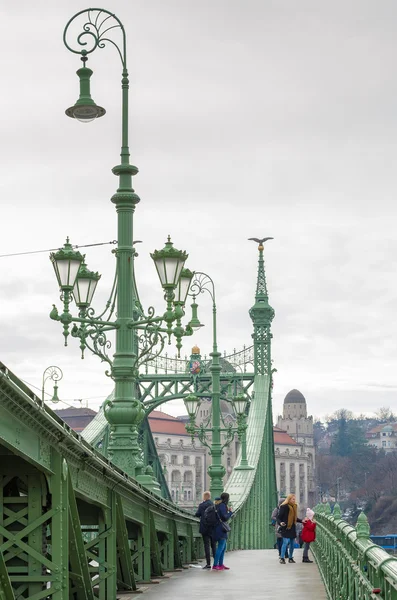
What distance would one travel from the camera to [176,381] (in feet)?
148

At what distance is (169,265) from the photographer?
15.6 meters

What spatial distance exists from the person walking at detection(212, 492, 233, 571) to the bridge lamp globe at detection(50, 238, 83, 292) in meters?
5.21

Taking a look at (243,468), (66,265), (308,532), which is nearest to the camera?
(66,265)

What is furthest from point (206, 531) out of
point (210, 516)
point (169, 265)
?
point (169, 265)

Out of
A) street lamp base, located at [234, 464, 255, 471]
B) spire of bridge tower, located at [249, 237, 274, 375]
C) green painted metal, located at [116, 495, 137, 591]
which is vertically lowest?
green painted metal, located at [116, 495, 137, 591]

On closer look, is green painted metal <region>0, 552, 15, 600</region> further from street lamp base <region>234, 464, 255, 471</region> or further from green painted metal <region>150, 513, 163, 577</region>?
street lamp base <region>234, 464, 255, 471</region>

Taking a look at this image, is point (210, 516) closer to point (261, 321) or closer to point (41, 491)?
point (41, 491)

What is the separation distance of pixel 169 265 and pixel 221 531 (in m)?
5.65

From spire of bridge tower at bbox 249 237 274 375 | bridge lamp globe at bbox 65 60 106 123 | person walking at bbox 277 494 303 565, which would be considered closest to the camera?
bridge lamp globe at bbox 65 60 106 123

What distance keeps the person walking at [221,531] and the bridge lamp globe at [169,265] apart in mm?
4933

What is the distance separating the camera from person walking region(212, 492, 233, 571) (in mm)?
19031

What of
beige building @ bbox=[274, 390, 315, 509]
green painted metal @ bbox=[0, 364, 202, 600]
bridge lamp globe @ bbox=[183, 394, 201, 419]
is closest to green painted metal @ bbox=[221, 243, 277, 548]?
bridge lamp globe @ bbox=[183, 394, 201, 419]

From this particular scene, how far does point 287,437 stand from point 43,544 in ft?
607

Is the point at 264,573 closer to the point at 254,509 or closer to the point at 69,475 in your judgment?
the point at 69,475
